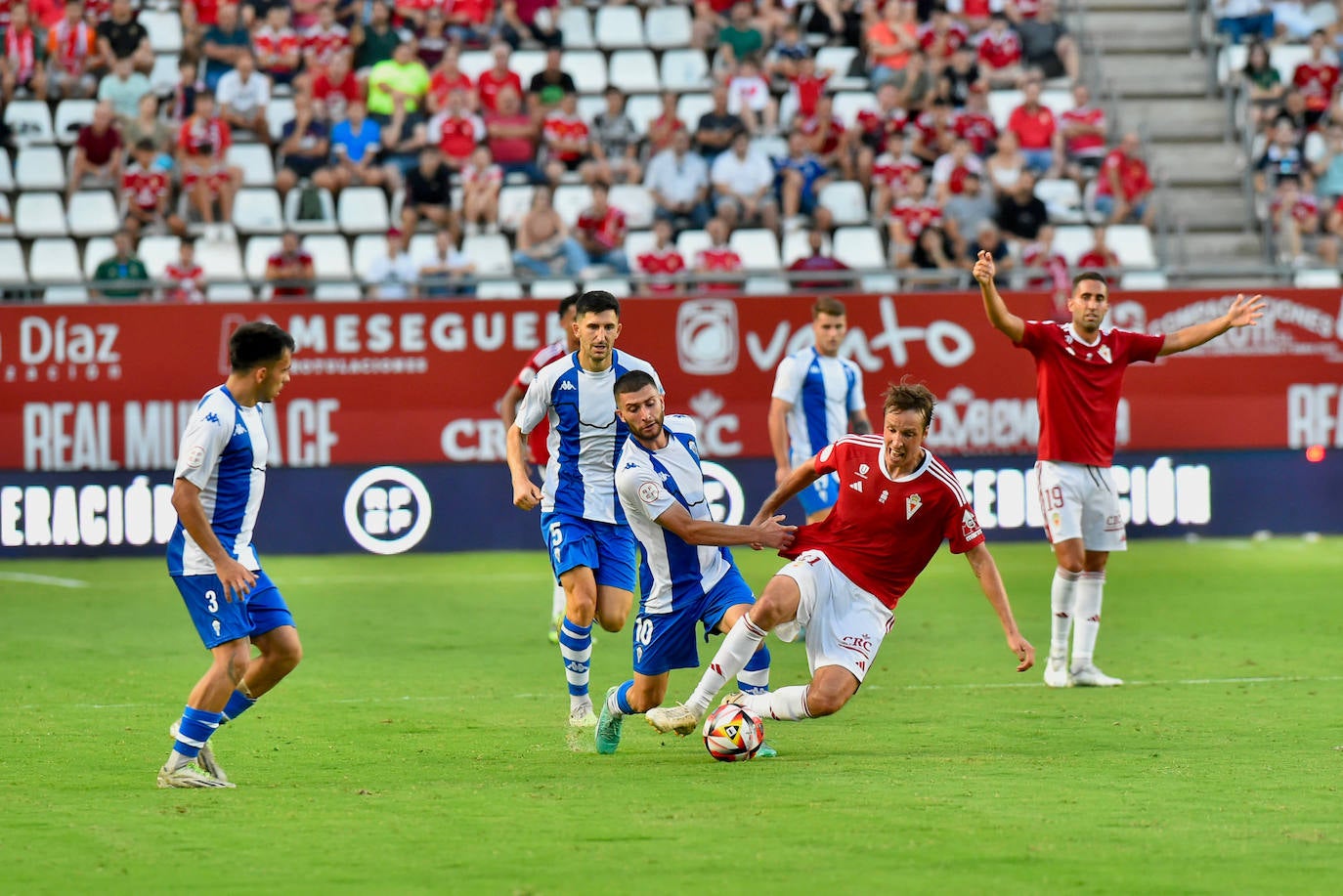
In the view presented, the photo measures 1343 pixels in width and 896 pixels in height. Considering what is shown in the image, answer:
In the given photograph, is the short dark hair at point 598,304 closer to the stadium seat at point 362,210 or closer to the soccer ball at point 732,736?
the soccer ball at point 732,736

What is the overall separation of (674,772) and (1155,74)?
19.0 m

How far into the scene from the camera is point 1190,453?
18953mm

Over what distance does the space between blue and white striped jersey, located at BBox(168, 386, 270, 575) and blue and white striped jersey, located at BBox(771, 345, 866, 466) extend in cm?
561

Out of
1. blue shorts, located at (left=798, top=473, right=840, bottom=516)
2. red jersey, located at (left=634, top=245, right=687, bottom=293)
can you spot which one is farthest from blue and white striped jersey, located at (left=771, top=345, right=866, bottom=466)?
red jersey, located at (left=634, top=245, right=687, bottom=293)

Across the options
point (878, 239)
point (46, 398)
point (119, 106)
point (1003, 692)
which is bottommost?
point (1003, 692)

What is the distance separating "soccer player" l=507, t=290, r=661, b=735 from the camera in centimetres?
927

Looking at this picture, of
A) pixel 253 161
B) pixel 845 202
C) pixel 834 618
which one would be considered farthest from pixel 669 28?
pixel 834 618

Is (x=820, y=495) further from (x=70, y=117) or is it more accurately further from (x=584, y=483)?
(x=70, y=117)

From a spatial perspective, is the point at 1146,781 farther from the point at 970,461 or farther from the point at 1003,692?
the point at 970,461

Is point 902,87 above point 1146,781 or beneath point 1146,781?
above

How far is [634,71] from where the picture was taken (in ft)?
76.3

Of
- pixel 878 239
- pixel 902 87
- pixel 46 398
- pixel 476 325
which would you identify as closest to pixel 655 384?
pixel 476 325

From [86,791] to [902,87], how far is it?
1680cm

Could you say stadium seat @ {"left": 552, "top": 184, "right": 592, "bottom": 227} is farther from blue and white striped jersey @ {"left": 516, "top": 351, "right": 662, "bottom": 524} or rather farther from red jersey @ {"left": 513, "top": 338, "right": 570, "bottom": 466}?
blue and white striped jersey @ {"left": 516, "top": 351, "right": 662, "bottom": 524}
